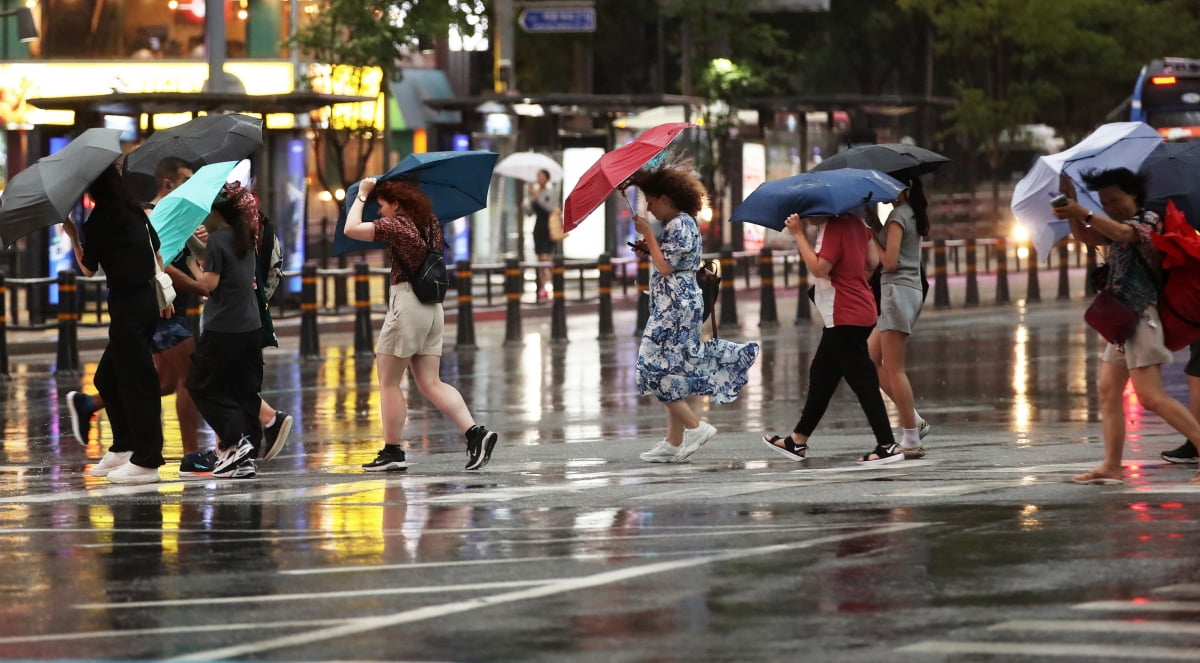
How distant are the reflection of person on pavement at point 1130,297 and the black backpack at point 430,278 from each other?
3.39m

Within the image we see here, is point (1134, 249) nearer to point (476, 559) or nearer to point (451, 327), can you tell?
point (476, 559)

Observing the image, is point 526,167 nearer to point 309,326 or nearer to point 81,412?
point 309,326

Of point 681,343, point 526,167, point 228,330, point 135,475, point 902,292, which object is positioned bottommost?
point 135,475

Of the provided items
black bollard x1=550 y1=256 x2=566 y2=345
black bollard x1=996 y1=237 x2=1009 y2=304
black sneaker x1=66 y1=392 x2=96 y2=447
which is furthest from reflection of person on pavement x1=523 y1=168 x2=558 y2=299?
black sneaker x1=66 y1=392 x2=96 y2=447

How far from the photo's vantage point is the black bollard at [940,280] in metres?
31.5

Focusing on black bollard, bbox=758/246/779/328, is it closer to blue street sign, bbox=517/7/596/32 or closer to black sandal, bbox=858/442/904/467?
blue street sign, bbox=517/7/596/32

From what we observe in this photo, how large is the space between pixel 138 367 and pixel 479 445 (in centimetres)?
191

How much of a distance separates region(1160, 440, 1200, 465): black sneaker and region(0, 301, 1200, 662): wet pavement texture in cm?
15

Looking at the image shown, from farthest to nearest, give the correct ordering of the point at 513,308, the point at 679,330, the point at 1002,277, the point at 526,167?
1. the point at 526,167
2. the point at 1002,277
3. the point at 513,308
4. the point at 679,330

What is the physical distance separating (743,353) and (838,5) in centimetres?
4401

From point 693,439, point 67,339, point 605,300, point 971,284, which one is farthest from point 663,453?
point 971,284

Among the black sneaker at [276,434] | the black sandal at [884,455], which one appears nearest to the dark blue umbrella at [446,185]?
the black sneaker at [276,434]

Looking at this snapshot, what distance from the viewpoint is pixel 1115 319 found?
36.3 ft

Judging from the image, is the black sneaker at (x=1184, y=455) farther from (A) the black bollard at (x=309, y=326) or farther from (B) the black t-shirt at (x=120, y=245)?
(A) the black bollard at (x=309, y=326)
